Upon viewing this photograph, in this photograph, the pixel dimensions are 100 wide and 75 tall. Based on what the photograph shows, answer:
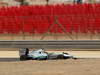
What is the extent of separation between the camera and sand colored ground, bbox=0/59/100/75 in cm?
1271

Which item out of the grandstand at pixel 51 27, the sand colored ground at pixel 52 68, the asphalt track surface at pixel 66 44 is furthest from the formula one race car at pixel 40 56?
the grandstand at pixel 51 27

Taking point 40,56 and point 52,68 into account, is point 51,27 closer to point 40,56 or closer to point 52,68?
point 40,56

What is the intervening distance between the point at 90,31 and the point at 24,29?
172 inches

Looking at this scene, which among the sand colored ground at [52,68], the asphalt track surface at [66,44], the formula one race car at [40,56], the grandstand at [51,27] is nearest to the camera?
the sand colored ground at [52,68]

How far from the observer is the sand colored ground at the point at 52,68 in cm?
1271

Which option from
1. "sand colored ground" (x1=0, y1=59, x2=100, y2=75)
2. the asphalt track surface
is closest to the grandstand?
the asphalt track surface

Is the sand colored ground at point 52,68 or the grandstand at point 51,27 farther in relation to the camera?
the grandstand at point 51,27

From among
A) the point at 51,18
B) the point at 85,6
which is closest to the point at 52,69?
the point at 51,18

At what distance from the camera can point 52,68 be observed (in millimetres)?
13711

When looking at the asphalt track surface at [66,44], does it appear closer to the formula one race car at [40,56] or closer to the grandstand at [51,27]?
the formula one race car at [40,56]

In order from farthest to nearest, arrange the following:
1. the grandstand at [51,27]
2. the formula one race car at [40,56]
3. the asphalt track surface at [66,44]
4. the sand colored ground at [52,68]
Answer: the grandstand at [51,27] → the asphalt track surface at [66,44] → the formula one race car at [40,56] → the sand colored ground at [52,68]

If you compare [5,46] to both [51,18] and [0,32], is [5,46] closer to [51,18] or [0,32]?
[0,32]

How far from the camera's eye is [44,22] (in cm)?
3122

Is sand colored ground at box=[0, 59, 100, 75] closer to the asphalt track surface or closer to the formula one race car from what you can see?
the formula one race car
